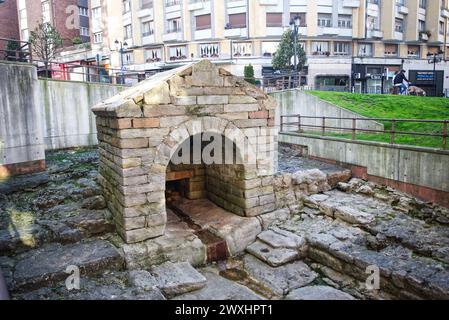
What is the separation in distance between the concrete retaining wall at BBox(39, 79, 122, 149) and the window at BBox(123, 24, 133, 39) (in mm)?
23408

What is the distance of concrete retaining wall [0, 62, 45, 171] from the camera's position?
29.4 feet

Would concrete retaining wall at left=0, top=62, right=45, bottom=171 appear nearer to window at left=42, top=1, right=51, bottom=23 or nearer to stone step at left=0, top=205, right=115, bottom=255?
stone step at left=0, top=205, right=115, bottom=255

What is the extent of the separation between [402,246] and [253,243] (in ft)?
9.51

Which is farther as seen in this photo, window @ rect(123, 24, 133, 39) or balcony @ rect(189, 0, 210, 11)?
window @ rect(123, 24, 133, 39)

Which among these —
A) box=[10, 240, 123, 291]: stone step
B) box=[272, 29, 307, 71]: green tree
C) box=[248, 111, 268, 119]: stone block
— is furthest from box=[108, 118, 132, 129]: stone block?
box=[272, 29, 307, 71]: green tree

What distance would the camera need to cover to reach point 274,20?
29.9 m

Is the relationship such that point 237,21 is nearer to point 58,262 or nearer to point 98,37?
point 98,37

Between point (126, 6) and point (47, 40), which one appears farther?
point (126, 6)

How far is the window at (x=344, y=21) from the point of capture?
31.0 metres

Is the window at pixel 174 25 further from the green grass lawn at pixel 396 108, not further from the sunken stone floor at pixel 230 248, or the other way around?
the sunken stone floor at pixel 230 248

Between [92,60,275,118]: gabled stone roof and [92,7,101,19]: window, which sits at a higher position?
[92,7,101,19]: window

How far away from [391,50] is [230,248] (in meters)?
33.1

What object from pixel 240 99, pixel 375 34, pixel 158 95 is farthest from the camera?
pixel 375 34

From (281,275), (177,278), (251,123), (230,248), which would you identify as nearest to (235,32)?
(251,123)
